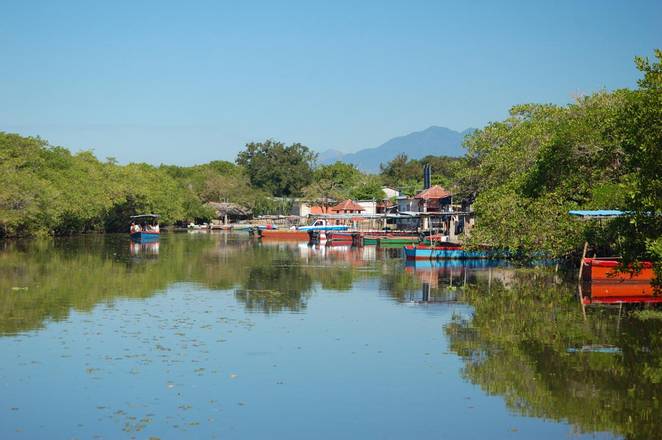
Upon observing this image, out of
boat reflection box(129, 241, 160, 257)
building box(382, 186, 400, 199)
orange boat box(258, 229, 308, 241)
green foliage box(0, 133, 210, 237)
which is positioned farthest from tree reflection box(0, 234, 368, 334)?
building box(382, 186, 400, 199)

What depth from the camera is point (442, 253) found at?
1850 inches

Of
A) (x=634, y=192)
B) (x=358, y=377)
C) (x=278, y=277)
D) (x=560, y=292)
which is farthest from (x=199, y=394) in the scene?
(x=278, y=277)

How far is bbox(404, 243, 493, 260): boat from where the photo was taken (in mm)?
46781

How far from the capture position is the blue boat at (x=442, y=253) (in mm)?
46781

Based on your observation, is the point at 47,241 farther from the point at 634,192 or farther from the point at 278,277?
the point at 634,192

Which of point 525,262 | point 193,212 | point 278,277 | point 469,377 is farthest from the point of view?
point 193,212

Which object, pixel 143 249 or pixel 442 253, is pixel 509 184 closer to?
pixel 442 253

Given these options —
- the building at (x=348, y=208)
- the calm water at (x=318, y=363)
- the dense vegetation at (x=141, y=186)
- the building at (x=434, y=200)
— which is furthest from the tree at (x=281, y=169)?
the calm water at (x=318, y=363)

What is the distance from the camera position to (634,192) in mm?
19266

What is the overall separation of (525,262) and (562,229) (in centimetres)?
599

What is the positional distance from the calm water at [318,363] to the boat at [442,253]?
12357 mm

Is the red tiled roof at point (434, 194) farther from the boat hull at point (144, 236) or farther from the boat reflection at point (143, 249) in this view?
the boat reflection at point (143, 249)

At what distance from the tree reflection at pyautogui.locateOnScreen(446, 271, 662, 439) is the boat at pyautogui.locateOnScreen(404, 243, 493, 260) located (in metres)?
18.0

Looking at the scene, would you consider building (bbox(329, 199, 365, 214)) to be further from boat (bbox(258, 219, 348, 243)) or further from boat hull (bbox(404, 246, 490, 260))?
boat hull (bbox(404, 246, 490, 260))
